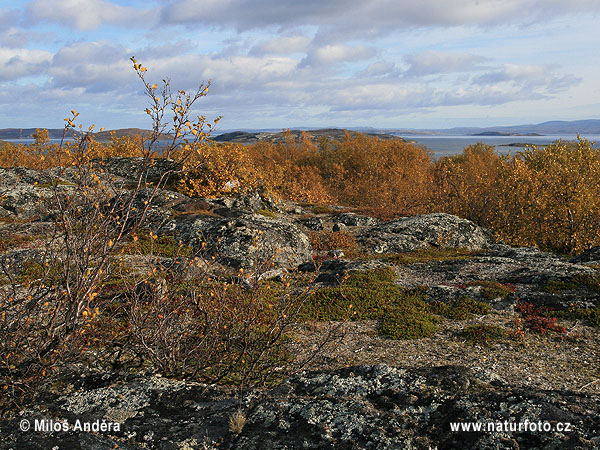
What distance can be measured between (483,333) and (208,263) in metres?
8.93

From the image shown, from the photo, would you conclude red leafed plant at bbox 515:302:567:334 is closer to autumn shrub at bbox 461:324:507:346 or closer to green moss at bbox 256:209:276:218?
autumn shrub at bbox 461:324:507:346

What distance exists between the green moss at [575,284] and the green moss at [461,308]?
2921 mm

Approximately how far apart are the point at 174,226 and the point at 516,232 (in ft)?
79.4

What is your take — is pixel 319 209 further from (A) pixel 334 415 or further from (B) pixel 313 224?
(A) pixel 334 415

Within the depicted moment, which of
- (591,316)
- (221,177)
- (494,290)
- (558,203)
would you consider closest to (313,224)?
(221,177)

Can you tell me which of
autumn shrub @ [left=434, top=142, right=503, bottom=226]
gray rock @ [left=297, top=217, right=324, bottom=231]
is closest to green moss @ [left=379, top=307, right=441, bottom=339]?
gray rock @ [left=297, top=217, right=324, bottom=231]

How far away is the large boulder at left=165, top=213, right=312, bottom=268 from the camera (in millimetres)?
18625

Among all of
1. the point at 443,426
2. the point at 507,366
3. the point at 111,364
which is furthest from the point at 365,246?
the point at 443,426

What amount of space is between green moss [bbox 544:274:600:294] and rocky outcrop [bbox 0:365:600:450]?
38.0ft

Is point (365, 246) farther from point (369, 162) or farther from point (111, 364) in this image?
point (369, 162)

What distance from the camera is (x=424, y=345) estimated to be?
11750mm

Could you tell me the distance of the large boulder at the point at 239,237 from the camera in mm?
18625

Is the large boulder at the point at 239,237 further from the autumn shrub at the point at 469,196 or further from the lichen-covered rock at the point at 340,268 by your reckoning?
the autumn shrub at the point at 469,196

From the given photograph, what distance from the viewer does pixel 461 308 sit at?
47.1 ft
